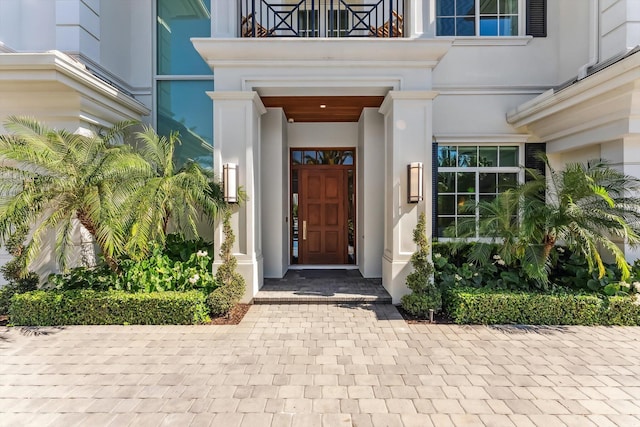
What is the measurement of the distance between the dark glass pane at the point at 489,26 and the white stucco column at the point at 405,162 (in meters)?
3.22

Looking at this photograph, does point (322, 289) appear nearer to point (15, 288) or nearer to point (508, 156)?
point (15, 288)

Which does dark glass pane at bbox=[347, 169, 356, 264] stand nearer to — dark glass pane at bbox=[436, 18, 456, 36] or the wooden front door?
the wooden front door

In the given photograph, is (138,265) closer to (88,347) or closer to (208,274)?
(208,274)

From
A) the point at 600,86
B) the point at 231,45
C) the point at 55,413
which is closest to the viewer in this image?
the point at 55,413

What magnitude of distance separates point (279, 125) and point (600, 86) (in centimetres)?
544

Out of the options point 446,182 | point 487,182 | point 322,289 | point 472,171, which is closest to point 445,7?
point 472,171

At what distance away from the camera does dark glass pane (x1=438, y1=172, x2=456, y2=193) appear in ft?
24.4

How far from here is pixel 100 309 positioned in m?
4.77

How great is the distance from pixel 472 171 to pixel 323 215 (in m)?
3.47

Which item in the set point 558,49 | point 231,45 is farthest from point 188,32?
point 558,49

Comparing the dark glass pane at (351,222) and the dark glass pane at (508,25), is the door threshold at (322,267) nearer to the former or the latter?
the dark glass pane at (351,222)

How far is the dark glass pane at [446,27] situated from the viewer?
7438 mm

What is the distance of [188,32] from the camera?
7.54 meters

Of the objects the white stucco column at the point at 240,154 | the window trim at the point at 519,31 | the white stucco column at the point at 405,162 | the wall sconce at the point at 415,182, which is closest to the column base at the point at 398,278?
the white stucco column at the point at 405,162
